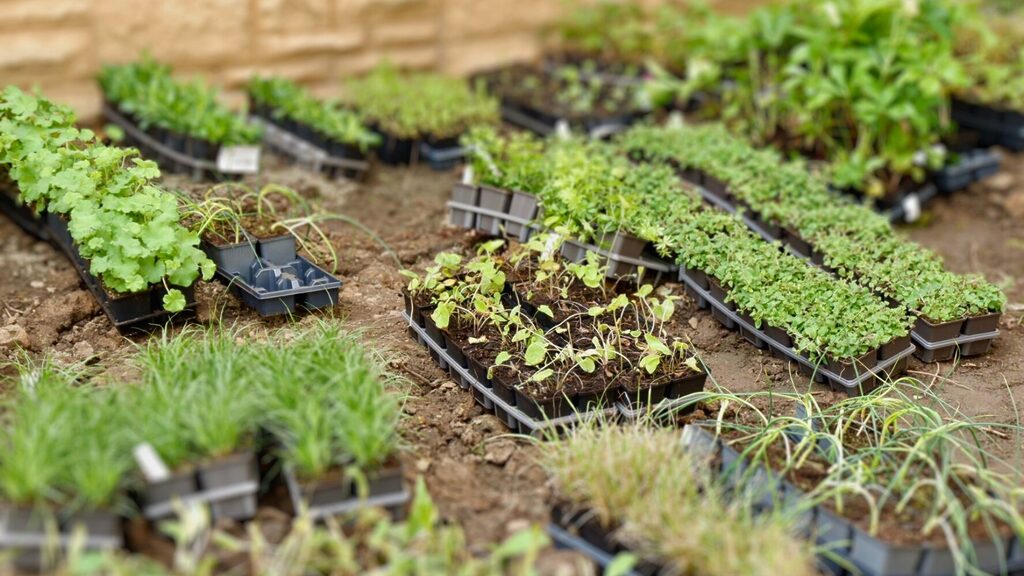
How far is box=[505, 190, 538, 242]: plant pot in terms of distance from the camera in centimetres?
488

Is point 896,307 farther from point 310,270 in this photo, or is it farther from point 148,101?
point 148,101

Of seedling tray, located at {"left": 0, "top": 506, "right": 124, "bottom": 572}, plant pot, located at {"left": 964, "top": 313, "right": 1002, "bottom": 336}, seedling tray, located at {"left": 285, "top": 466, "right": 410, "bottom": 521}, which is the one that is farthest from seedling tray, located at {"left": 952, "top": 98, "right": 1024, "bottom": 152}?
seedling tray, located at {"left": 0, "top": 506, "right": 124, "bottom": 572}

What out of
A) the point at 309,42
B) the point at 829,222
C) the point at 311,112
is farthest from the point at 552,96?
the point at 829,222

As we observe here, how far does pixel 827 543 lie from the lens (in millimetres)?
→ 3240

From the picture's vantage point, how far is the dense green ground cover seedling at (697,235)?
412cm

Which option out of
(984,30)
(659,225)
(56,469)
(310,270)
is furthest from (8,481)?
(984,30)

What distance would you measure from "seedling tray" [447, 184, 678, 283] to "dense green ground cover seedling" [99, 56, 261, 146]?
125cm

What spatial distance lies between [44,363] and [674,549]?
229 centimetres

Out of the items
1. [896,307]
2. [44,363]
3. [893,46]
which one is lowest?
[44,363]

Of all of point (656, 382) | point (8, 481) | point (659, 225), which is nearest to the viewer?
point (8, 481)

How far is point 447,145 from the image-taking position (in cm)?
606

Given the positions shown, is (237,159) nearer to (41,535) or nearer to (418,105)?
(418,105)

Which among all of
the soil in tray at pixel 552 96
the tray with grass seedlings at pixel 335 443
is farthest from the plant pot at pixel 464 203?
the tray with grass seedlings at pixel 335 443

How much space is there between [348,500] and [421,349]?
1210 millimetres
